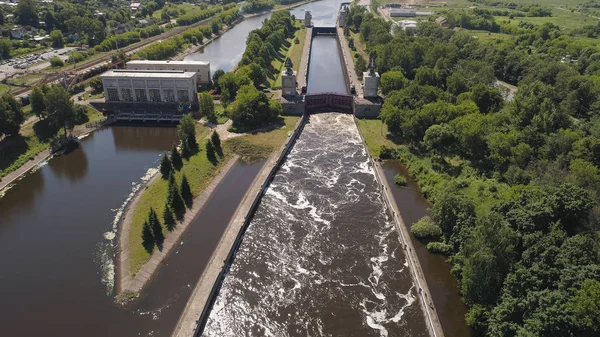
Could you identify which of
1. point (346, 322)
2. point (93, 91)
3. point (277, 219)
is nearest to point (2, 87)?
point (93, 91)

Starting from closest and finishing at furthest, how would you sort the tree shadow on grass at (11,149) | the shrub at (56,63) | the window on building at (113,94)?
the tree shadow on grass at (11,149) < the window on building at (113,94) < the shrub at (56,63)

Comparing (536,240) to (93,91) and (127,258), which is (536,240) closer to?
(127,258)

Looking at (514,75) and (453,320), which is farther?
(514,75)

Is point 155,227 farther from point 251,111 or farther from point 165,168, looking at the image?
point 251,111

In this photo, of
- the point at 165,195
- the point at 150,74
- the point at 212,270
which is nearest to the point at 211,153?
the point at 165,195

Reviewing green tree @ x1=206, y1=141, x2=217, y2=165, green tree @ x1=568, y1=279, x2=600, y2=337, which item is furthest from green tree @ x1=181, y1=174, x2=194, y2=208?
green tree @ x1=568, y1=279, x2=600, y2=337

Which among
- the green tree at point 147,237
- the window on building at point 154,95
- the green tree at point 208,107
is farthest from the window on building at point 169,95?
the green tree at point 147,237

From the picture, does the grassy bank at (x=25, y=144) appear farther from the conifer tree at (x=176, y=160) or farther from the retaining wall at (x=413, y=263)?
the retaining wall at (x=413, y=263)
